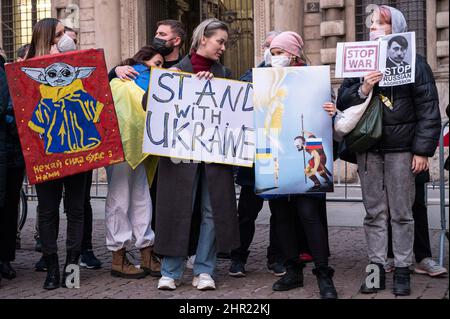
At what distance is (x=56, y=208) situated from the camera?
5977 mm

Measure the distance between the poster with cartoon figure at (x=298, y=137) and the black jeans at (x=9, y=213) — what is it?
230cm

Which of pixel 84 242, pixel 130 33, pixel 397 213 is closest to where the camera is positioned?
pixel 397 213

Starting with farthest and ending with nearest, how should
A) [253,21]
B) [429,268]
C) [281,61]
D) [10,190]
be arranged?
[253,21] < [10,190] < [429,268] < [281,61]

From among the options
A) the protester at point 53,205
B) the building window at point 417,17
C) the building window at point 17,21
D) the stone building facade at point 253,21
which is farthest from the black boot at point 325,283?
the building window at point 17,21

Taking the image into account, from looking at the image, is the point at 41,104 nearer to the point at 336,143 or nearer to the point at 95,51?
the point at 95,51

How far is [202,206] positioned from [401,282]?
1.62 meters

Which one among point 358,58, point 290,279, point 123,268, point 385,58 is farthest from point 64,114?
point 385,58

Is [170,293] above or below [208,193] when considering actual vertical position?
below

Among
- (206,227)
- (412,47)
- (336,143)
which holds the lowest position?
(206,227)

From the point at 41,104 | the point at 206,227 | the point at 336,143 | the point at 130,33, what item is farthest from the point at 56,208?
the point at 130,33

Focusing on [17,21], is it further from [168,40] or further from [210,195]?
[210,195]

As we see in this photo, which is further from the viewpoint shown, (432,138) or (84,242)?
(84,242)

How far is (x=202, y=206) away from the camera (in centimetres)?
588

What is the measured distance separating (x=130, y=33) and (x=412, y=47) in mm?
10353
